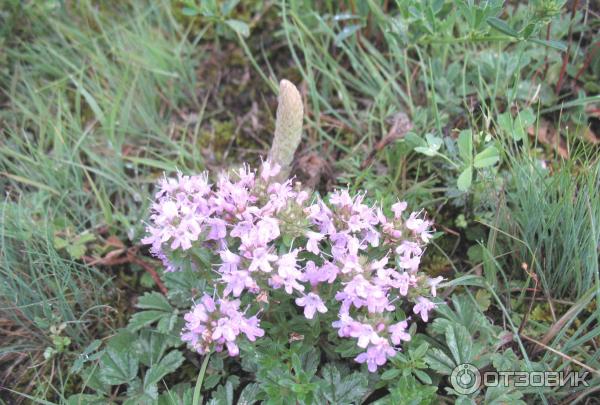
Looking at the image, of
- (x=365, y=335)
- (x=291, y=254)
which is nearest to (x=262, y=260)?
(x=291, y=254)

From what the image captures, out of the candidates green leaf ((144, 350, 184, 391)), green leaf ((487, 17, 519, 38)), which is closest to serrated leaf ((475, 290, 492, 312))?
green leaf ((487, 17, 519, 38))

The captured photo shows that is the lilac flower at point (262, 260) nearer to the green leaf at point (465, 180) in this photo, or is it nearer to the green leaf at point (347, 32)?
the green leaf at point (465, 180)

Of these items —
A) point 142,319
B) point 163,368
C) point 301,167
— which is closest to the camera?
point 163,368

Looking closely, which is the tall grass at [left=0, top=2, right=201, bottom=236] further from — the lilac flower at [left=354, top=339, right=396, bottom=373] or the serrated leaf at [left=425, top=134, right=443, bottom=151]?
the lilac flower at [left=354, top=339, right=396, bottom=373]

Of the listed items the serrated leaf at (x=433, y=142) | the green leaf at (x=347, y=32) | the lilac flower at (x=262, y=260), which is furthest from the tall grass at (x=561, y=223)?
the green leaf at (x=347, y=32)
